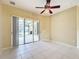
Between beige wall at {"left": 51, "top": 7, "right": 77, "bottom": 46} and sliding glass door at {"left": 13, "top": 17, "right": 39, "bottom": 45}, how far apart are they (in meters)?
1.66

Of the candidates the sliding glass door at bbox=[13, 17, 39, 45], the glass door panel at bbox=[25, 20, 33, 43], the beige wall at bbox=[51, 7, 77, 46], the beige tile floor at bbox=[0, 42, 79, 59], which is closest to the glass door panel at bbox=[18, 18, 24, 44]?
the sliding glass door at bbox=[13, 17, 39, 45]

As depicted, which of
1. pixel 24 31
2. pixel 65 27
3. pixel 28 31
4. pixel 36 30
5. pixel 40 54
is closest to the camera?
pixel 40 54

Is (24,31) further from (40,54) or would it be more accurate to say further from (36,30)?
(40,54)

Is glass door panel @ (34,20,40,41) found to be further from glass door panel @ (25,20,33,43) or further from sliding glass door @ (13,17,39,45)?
glass door panel @ (25,20,33,43)

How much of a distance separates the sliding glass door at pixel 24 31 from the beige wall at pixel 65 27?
1655 mm

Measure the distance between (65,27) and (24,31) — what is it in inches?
129

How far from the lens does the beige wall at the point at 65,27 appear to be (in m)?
6.13

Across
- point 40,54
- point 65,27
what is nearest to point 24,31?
point 40,54

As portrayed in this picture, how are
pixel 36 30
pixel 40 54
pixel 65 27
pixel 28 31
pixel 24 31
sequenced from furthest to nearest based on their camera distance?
pixel 36 30 → pixel 28 31 → pixel 24 31 → pixel 65 27 → pixel 40 54

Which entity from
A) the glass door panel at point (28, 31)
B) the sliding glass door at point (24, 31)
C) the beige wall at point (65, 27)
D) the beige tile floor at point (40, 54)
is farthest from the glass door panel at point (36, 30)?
the beige tile floor at point (40, 54)

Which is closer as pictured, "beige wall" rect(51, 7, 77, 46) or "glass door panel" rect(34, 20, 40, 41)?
"beige wall" rect(51, 7, 77, 46)

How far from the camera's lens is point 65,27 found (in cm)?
678

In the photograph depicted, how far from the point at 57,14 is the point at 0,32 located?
489 centimetres

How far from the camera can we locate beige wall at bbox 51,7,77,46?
242 inches
